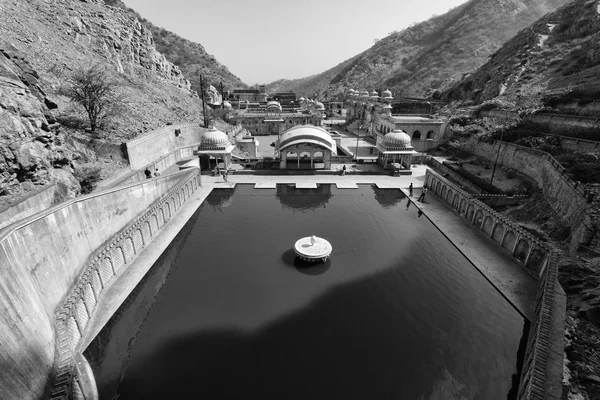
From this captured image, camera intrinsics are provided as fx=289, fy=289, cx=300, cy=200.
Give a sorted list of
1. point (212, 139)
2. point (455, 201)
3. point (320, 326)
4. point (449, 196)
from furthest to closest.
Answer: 1. point (212, 139)
2. point (449, 196)
3. point (455, 201)
4. point (320, 326)

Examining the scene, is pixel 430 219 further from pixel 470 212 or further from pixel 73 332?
pixel 73 332

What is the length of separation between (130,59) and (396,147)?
2338 inches

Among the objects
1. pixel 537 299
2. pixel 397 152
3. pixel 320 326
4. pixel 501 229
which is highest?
pixel 397 152

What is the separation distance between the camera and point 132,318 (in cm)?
1731

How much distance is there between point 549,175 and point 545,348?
24.5m

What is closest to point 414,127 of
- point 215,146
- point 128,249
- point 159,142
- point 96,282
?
point 215,146

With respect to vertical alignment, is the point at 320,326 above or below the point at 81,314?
below

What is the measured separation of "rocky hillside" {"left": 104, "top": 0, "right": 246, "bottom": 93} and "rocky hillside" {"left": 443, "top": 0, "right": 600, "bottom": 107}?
9802 centimetres

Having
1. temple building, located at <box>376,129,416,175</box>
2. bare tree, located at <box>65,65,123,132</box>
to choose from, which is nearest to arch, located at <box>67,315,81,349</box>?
bare tree, located at <box>65,65,123,132</box>

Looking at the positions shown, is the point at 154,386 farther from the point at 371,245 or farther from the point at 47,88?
the point at 47,88

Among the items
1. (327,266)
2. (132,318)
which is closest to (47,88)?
(132,318)

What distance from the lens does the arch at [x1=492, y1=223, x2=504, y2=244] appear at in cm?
2419

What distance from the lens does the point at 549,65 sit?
65.4 meters

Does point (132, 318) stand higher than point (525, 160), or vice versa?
point (525, 160)
